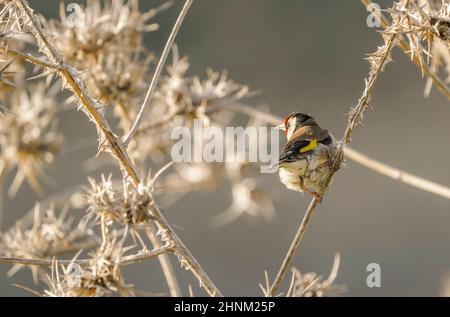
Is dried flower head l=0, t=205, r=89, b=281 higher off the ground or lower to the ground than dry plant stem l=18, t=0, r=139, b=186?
lower

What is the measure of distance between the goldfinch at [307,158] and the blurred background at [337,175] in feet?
11.2

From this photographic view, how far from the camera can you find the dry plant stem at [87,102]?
2.55m

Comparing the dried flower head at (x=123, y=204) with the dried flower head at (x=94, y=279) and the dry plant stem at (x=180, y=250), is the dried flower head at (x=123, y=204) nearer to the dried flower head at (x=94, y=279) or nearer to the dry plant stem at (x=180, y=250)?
the dry plant stem at (x=180, y=250)

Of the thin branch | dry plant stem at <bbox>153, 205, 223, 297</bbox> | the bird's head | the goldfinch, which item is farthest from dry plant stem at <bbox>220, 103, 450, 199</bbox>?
the thin branch

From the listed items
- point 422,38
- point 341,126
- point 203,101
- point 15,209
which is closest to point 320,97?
point 341,126

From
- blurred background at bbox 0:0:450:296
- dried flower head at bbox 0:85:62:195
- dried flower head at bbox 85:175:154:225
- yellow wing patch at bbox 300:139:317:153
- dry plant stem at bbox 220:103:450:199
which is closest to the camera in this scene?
dried flower head at bbox 85:175:154:225

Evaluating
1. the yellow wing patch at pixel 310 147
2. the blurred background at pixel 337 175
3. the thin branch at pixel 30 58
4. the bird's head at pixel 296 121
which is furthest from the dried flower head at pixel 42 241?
the blurred background at pixel 337 175

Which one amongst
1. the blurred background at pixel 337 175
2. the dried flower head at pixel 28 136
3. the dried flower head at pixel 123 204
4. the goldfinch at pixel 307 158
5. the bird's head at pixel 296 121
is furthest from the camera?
the blurred background at pixel 337 175

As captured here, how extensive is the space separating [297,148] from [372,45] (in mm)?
7304

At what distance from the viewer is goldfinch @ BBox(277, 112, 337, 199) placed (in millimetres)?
3457

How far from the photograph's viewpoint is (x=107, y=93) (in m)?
3.69

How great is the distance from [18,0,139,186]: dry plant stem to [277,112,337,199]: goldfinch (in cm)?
98

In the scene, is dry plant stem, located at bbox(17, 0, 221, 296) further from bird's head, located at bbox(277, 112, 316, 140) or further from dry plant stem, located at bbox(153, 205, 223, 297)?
bird's head, located at bbox(277, 112, 316, 140)

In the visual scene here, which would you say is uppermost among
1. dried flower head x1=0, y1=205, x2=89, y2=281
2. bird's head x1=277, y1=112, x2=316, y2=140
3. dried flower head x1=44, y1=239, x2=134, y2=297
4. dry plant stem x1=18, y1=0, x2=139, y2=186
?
bird's head x1=277, y1=112, x2=316, y2=140
